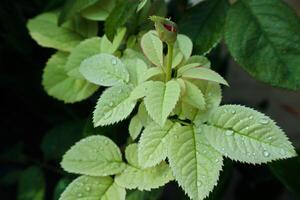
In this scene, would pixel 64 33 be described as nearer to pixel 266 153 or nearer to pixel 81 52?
pixel 81 52

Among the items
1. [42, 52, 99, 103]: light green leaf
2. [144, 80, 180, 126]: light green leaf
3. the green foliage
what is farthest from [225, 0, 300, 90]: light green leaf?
[42, 52, 99, 103]: light green leaf

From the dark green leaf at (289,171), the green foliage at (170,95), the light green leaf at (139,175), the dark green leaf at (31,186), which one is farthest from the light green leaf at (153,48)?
the dark green leaf at (31,186)

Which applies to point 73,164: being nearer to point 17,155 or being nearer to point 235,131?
point 235,131

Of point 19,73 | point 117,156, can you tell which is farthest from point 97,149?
point 19,73

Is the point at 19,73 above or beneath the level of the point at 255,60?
beneath

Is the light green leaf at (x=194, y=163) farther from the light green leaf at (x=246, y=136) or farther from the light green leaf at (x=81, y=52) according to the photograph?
the light green leaf at (x=81, y=52)

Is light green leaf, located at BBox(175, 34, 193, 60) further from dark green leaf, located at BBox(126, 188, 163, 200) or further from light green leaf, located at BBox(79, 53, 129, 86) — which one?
dark green leaf, located at BBox(126, 188, 163, 200)

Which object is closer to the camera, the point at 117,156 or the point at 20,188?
the point at 117,156
